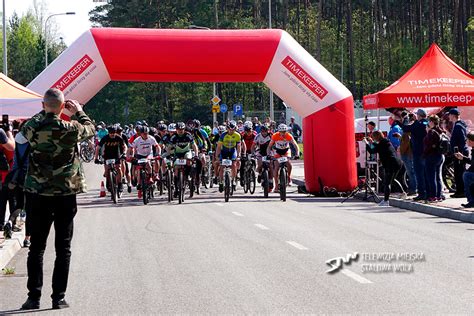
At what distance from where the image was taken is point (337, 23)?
94562mm

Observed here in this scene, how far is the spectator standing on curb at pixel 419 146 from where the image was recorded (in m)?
20.5

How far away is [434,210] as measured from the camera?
1895cm

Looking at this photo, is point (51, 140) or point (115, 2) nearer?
point (51, 140)

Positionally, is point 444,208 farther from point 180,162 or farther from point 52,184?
point 52,184

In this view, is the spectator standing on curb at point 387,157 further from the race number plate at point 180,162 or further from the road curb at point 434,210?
the race number plate at point 180,162

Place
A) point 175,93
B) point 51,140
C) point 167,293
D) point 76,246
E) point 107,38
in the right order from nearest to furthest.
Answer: point 51,140
point 167,293
point 76,246
point 107,38
point 175,93

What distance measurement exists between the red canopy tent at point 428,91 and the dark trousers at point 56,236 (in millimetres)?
14894

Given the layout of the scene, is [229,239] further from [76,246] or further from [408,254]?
[408,254]

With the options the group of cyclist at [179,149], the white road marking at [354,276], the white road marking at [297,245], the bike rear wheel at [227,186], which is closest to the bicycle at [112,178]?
the group of cyclist at [179,149]

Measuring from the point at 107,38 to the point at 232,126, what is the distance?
367 centimetres

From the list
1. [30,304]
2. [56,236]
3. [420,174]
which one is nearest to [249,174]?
[420,174]

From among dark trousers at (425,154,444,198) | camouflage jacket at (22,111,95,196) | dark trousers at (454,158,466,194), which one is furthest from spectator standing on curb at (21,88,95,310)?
dark trousers at (454,158,466,194)

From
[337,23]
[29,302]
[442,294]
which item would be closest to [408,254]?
[442,294]

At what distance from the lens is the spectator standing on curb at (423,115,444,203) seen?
65.3 feet
